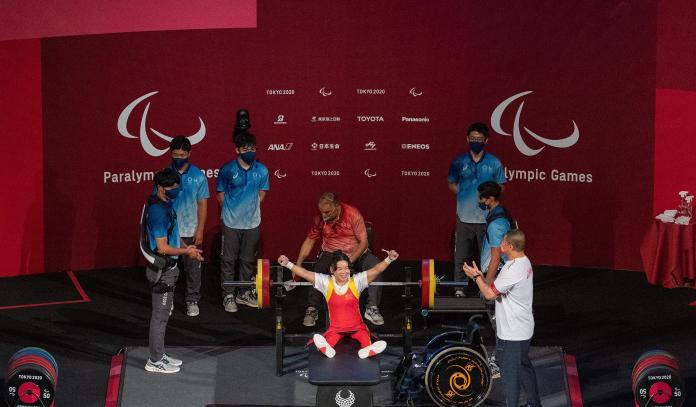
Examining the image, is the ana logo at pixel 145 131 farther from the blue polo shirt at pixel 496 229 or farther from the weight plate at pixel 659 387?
the weight plate at pixel 659 387

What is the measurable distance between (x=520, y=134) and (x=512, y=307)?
14.0ft

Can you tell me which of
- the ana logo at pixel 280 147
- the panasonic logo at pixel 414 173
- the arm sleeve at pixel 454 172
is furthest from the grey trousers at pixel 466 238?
the ana logo at pixel 280 147

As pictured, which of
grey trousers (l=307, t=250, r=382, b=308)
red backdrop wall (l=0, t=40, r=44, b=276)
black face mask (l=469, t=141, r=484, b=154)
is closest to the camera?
grey trousers (l=307, t=250, r=382, b=308)

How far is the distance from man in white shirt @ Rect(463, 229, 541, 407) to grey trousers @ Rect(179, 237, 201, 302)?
3.34 m

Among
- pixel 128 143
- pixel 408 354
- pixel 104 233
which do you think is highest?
pixel 128 143

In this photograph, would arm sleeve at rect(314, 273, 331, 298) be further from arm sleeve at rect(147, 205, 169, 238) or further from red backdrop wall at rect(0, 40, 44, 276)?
red backdrop wall at rect(0, 40, 44, 276)

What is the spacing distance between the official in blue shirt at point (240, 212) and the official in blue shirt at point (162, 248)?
1.50 metres

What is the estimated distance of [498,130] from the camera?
11789 mm

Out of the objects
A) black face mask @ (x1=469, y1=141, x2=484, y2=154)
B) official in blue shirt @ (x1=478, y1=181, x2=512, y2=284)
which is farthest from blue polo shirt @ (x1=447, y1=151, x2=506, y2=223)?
official in blue shirt @ (x1=478, y1=181, x2=512, y2=284)

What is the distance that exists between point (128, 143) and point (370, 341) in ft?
13.8

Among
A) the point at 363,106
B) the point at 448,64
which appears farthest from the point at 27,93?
the point at 448,64

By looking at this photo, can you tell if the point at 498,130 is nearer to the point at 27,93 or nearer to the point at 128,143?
the point at 128,143

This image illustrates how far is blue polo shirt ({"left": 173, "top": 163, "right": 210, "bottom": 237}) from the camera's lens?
1025 centimetres

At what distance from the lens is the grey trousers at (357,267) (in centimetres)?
981
